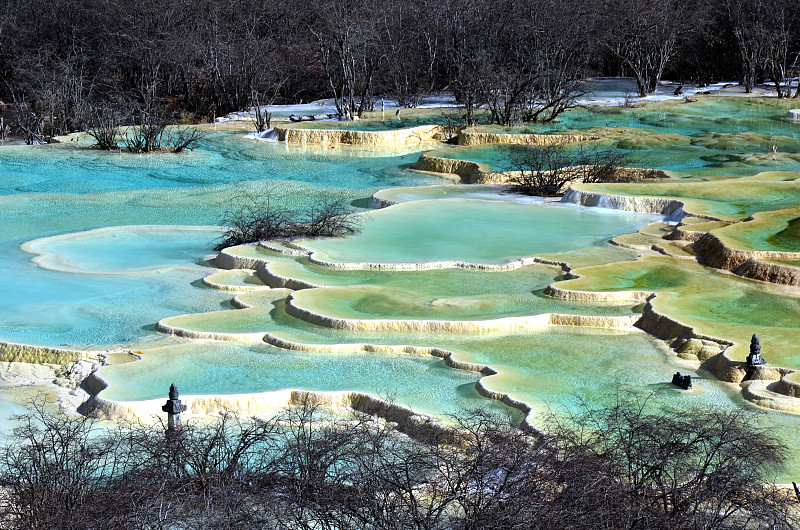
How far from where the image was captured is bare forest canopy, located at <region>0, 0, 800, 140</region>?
90.1ft

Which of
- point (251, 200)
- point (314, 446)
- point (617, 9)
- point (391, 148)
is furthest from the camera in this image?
point (617, 9)

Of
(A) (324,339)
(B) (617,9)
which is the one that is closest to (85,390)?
(A) (324,339)

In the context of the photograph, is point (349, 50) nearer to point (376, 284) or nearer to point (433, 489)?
point (376, 284)

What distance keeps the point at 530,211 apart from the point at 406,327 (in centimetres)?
621

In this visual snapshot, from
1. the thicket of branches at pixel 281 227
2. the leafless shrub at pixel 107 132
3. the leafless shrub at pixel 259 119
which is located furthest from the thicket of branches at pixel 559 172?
the leafless shrub at pixel 107 132

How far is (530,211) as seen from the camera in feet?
51.1

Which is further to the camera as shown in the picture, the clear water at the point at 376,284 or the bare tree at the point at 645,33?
the bare tree at the point at 645,33

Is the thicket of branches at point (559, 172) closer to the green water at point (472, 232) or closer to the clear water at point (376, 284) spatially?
the clear water at point (376, 284)

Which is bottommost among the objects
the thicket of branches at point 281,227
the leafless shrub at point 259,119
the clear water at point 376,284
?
the clear water at point 376,284

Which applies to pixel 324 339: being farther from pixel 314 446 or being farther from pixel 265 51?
pixel 265 51

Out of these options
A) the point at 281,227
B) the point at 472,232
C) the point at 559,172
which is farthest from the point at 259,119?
the point at 472,232

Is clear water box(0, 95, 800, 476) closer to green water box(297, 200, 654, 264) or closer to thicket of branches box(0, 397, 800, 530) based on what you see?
green water box(297, 200, 654, 264)

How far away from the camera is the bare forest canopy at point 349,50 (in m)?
27.5

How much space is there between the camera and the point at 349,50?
27.8 meters
